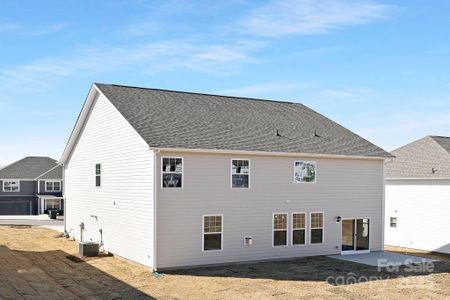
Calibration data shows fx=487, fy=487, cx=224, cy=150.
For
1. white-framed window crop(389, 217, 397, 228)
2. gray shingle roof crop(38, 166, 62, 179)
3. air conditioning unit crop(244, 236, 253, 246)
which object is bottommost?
white-framed window crop(389, 217, 397, 228)

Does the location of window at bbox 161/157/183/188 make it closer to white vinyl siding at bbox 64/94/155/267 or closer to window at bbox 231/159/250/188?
white vinyl siding at bbox 64/94/155/267

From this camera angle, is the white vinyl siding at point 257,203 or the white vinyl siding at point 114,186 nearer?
the white vinyl siding at point 257,203

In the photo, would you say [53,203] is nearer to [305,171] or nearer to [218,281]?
[305,171]

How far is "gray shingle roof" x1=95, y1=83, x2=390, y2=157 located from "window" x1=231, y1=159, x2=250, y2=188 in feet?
2.31

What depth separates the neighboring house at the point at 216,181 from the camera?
2027cm

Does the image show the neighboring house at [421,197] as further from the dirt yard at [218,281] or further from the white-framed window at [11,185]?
the white-framed window at [11,185]

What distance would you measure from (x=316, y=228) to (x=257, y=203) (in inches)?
145

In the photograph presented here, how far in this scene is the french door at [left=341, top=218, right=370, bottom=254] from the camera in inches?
994

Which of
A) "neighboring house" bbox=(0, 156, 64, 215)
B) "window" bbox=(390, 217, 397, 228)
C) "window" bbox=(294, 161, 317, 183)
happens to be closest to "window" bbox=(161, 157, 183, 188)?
"window" bbox=(294, 161, 317, 183)

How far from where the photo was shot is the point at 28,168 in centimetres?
5800

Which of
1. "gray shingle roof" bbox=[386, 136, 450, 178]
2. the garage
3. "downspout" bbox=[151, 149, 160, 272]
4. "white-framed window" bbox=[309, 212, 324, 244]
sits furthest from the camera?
the garage

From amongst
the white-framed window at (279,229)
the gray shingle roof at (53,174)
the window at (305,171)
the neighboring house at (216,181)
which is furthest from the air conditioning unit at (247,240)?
the gray shingle roof at (53,174)

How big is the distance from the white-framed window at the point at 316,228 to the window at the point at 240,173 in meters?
4.14

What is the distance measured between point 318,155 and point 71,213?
644 inches
